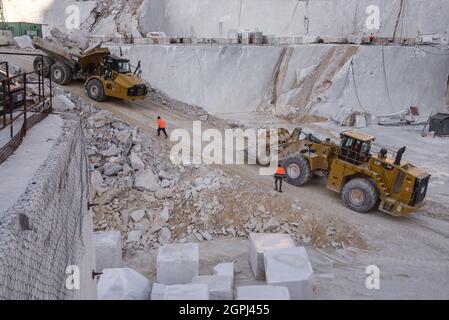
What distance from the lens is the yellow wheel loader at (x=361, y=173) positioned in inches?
481

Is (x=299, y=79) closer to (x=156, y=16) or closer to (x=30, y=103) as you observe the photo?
(x=156, y=16)

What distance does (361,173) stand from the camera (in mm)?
12930

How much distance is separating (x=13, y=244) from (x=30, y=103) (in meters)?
6.88

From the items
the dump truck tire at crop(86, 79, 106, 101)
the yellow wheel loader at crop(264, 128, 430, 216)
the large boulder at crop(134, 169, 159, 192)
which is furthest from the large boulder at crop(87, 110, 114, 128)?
the yellow wheel loader at crop(264, 128, 430, 216)

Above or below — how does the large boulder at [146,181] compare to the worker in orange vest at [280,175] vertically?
below

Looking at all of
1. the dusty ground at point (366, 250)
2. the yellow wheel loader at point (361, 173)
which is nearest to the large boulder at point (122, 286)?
the dusty ground at point (366, 250)

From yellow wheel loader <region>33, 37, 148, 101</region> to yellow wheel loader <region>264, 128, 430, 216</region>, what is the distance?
734 centimetres

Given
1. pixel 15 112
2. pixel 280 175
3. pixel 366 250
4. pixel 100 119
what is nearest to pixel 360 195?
pixel 366 250

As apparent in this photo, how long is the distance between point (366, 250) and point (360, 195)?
183 centimetres

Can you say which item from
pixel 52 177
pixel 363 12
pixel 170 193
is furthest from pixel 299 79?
pixel 52 177

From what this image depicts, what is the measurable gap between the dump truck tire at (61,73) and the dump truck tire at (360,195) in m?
12.6

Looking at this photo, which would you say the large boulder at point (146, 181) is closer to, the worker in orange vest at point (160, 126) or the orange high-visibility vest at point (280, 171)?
the worker in orange vest at point (160, 126)

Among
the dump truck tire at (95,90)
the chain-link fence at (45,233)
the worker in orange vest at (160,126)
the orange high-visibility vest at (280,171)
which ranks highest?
the dump truck tire at (95,90)

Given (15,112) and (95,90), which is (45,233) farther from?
(95,90)
